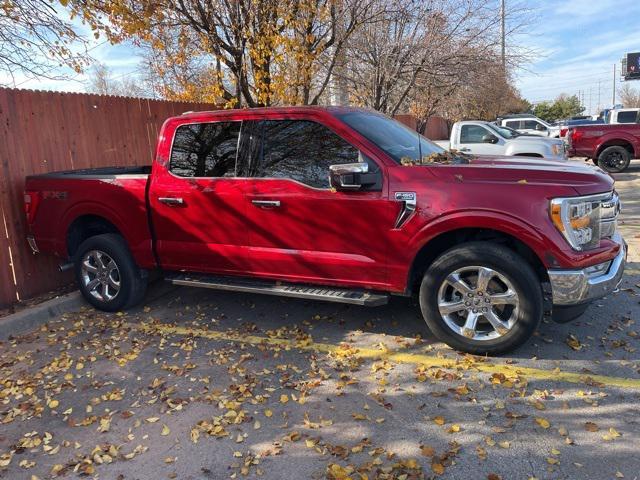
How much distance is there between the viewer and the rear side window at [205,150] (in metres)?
5.03

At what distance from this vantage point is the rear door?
194 inches

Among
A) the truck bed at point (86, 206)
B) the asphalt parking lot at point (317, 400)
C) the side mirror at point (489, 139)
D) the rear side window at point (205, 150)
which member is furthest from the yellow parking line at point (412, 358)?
the side mirror at point (489, 139)

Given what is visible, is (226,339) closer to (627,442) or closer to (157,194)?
(157,194)

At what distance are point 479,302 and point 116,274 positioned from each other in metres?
3.84

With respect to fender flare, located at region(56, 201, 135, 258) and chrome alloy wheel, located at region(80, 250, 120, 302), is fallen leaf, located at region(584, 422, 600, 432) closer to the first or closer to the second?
fender flare, located at region(56, 201, 135, 258)

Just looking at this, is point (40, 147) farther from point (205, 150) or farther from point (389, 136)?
point (389, 136)

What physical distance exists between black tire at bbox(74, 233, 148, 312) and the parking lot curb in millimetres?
317

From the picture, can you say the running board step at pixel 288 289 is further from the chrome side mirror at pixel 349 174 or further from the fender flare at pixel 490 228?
the chrome side mirror at pixel 349 174

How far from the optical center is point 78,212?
5.75m

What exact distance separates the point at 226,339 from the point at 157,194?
1.64 meters

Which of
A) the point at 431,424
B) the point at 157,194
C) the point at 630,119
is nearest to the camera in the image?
the point at 431,424

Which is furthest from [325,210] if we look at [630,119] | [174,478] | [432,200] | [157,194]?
[630,119]

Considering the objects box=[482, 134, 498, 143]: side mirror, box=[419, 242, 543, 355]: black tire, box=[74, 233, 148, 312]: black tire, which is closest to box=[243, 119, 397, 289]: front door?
box=[419, 242, 543, 355]: black tire

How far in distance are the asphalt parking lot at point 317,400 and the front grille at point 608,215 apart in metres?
0.94
